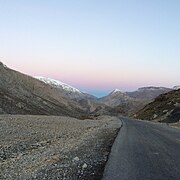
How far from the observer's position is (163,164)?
1159 cm

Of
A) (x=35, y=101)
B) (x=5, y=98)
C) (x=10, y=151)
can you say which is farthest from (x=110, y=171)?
(x=35, y=101)

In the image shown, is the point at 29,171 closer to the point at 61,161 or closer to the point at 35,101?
the point at 61,161

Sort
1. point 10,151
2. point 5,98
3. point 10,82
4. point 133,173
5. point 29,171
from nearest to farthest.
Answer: point 133,173 → point 29,171 → point 10,151 → point 5,98 → point 10,82

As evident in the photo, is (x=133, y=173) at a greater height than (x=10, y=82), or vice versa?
(x=10, y=82)

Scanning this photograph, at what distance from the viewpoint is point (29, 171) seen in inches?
453

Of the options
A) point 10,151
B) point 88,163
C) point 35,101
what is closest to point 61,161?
point 88,163

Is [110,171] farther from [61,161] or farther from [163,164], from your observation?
[61,161]

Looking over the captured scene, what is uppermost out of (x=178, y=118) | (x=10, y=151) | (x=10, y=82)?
(x=10, y=82)

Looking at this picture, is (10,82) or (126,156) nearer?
(126,156)

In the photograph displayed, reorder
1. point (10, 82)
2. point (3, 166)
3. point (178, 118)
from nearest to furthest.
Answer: point (3, 166), point (178, 118), point (10, 82)

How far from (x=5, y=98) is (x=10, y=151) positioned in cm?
7894

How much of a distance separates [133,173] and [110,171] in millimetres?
705

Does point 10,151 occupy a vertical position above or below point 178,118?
below

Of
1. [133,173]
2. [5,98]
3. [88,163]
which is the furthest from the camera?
[5,98]
